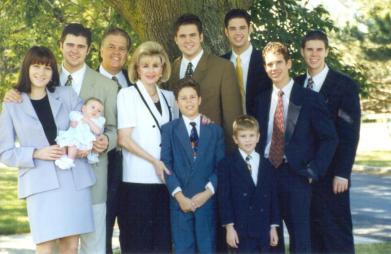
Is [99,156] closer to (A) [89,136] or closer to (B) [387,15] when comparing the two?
(A) [89,136]

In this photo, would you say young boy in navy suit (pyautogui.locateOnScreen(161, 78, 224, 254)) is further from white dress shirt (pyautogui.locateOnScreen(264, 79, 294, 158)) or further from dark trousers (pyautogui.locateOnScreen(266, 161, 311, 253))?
dark trousers (pyautogui.locateOnScreen(266, 161, 311, 253))

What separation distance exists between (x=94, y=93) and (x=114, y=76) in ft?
2.05

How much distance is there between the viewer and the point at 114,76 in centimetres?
576

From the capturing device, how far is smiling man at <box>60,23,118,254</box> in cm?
511

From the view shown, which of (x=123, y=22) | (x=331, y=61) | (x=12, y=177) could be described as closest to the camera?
(x=331, y=61)

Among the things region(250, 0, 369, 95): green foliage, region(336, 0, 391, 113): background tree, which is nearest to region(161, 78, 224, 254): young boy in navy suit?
region(250, 0, 369, 95): green foliage

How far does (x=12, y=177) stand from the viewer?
1875 cm

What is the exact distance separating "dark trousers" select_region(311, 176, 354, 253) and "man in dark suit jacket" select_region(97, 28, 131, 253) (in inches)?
68.8

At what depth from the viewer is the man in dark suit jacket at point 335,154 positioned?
220 inches

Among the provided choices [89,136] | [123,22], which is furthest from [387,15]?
[89,136]

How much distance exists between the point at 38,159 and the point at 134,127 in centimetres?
84

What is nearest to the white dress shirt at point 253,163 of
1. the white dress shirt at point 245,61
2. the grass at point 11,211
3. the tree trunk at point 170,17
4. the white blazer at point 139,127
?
the white blazer at point 139,127

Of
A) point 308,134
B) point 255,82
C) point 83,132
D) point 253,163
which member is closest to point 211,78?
point 255,82

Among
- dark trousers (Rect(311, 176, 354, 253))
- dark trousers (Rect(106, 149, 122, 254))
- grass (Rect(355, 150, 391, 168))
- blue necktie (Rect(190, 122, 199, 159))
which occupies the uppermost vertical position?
blue necktie (Rect(190, 122, 199, 159))
